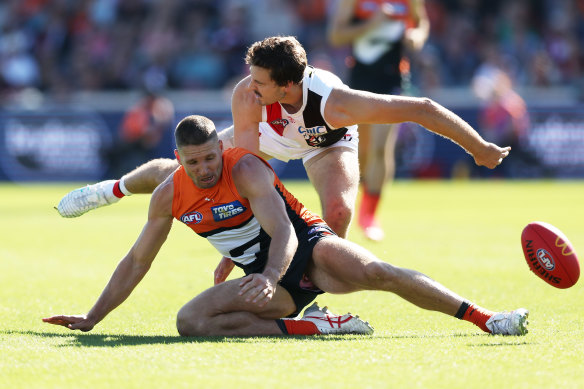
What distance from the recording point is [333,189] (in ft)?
22.8

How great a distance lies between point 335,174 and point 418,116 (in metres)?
1.24

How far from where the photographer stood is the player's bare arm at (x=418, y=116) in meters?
5.93

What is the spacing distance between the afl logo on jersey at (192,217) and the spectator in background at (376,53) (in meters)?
4.63

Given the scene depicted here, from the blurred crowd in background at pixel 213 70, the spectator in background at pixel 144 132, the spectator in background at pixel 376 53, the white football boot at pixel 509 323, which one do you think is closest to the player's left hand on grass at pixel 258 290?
the white football boot at pixel 509 323

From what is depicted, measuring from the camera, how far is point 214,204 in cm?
563

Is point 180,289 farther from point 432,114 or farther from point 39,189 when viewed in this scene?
point 39,189

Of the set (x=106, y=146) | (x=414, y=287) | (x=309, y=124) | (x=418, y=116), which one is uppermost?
(x=418, y=116)

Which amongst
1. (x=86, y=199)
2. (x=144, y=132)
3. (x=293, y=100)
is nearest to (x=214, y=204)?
(x=293, y=100)

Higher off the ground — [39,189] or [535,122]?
[535,122]

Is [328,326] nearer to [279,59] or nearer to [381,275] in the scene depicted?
[381,275]

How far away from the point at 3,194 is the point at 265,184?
1423cm

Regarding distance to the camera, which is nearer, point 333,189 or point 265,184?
point 265,184

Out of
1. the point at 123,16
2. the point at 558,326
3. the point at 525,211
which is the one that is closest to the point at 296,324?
the point at 558,326

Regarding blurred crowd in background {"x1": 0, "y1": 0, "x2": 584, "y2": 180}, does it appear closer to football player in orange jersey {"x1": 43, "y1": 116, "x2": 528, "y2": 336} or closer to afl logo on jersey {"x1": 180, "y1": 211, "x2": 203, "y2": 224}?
football player in orange jersey {"x1": 43, "y1": 116, "x2": 528, "y2": 336}
